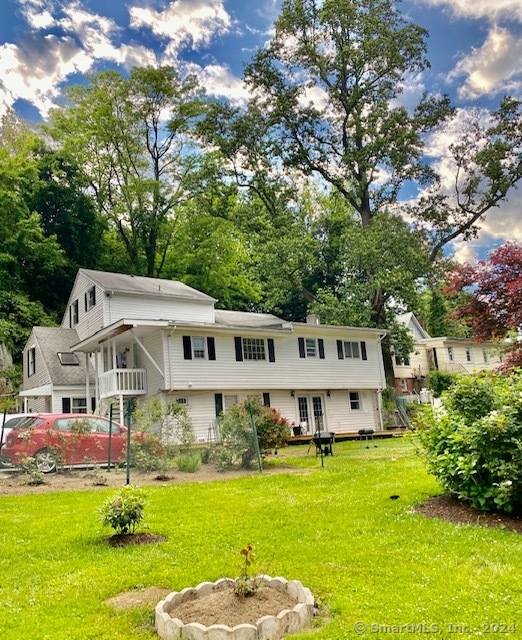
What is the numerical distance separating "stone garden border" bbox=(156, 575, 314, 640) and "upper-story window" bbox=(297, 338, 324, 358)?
831 inches

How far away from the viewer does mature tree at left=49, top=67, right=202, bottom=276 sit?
37.4 metres

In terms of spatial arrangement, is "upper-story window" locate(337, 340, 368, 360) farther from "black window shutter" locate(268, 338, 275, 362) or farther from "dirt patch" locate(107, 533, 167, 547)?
"dirt patch" locate(107, 533, 167, 547)

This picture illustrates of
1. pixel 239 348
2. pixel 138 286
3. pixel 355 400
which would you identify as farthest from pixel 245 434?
pixel 355 400

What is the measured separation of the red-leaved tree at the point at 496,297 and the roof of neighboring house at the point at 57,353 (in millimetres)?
16941

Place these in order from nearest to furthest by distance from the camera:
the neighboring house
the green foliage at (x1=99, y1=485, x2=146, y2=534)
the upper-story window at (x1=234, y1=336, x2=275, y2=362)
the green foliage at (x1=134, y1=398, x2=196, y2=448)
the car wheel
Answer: the green foliage at (x1=99, y1=485, x2=146, y2=534) → the car wheel → the green foliage at (x1=134, y1=398, x2=196, y2=448) → the upper-story window at (x1=234, y1=336, x2=275, y2=362) → the neighboring house

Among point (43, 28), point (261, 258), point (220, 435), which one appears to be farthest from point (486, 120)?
point (220, 435)

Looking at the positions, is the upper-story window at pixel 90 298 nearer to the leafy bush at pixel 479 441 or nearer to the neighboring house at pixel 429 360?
the leafy bush at pixel 479 441

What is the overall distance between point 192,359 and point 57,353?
7.94 metres

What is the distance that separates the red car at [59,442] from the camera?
41.5 ft

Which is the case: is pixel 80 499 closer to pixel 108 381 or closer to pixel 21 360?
pixel 108 381

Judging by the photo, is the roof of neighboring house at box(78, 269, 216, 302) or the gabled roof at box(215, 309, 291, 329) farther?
the gabled roof at box(215, 309, 291, 329)

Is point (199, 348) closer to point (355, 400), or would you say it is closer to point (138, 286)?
point (138, 286)

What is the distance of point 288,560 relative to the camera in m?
5.37

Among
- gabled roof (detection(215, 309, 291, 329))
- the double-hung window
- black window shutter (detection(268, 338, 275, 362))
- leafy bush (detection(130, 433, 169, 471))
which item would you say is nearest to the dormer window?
gabled roof (detection(215, 309, 291, 329))
